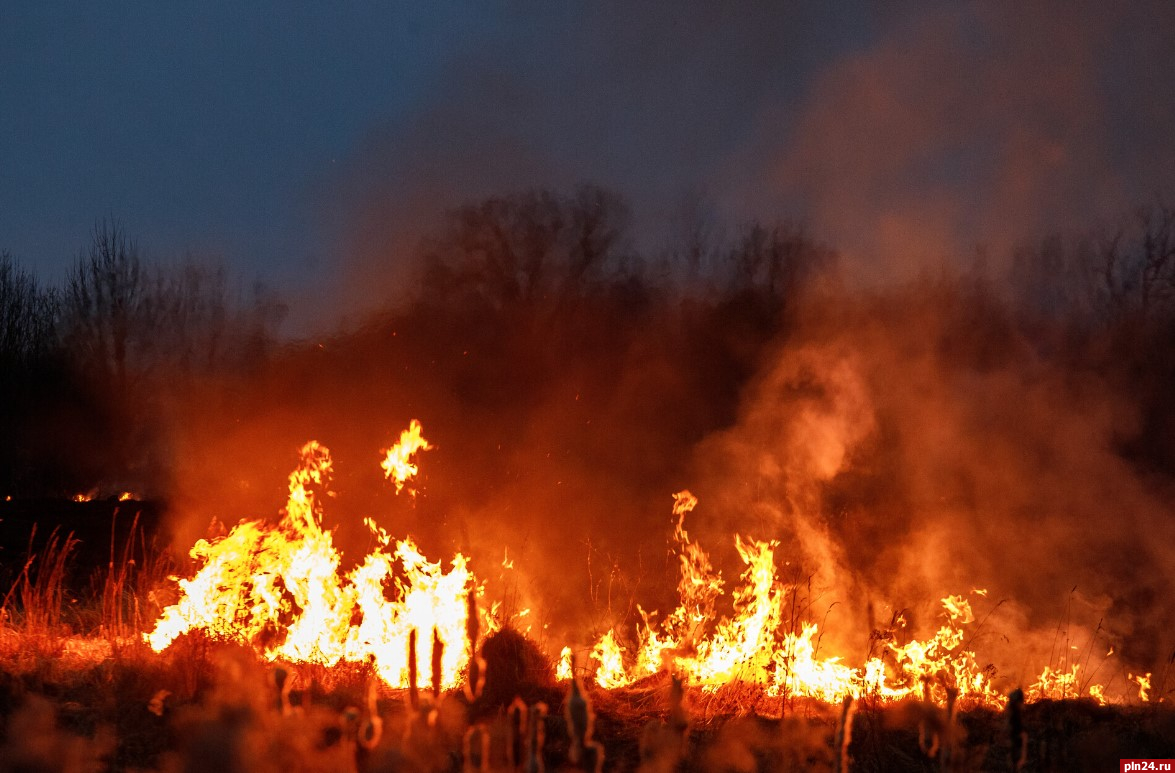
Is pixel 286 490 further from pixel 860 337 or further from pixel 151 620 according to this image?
pixel 860 337

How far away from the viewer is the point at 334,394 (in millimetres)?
12766

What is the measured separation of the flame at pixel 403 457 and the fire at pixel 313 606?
241 cm

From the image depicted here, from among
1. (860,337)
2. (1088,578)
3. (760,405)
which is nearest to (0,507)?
(760,405)

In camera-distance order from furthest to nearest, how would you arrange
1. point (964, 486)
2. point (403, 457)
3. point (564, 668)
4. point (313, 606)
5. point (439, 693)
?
1. point (964, 486)
2. point (403, 457)
3. point (313, 606)
4. point (564, 668)
5. point (439, 693)

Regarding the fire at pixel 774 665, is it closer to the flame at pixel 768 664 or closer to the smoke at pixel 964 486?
the flame at pixel 768 664

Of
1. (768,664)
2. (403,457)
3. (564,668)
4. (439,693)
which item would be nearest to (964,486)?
(768,664)

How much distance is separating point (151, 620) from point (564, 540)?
7.38m

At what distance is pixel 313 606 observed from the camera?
807 centimetres

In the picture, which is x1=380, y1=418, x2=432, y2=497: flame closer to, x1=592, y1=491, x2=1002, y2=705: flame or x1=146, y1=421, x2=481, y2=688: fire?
x1=146, y1=421, x2=481, y2=688: fire

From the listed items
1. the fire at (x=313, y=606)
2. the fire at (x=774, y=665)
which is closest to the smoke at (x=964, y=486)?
the fire at (x=774, y=665)

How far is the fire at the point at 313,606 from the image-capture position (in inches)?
293

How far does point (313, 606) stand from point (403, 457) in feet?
11.0

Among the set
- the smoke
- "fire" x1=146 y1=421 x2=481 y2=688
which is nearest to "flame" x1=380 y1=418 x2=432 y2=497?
"fire" x1=146 y1=421 x2=481 y2=688

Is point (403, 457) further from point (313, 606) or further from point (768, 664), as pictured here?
point (768, 664)
